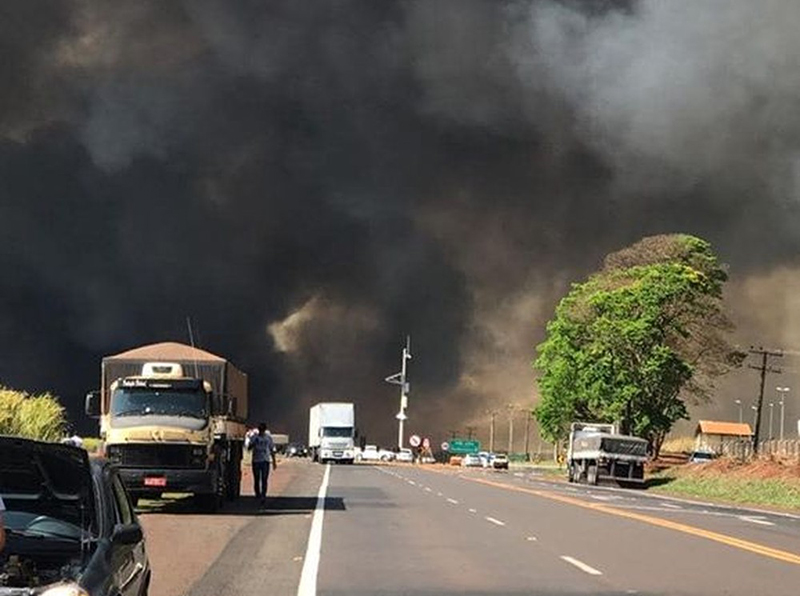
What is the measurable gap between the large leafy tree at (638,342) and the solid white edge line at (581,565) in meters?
52.4

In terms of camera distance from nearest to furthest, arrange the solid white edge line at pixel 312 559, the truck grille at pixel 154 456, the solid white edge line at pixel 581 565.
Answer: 1. the solid white edge line at pixel 312 559
2. the solid white edge line at pixel 581 565
3. the truck grille at pixel 154 456

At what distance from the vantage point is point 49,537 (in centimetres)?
767

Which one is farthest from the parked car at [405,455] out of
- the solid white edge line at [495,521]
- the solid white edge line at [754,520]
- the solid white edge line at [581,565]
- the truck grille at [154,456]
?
the solid white edge line at [581,565]

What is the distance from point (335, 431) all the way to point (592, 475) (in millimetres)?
23248

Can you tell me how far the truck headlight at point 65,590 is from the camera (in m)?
6.49

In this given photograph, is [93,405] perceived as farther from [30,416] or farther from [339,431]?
[339,431]

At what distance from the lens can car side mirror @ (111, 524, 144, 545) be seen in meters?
7.61

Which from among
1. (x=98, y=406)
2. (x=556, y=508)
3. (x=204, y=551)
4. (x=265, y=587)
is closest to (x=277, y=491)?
(x=556, y=508)

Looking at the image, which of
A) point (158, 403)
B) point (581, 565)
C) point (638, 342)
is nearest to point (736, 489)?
point (638, 342)

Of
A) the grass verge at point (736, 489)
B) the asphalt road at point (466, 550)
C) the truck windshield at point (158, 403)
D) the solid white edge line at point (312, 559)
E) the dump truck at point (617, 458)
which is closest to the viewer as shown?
the solid white edge line at point (312, 559)

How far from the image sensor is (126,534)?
25.4 ft

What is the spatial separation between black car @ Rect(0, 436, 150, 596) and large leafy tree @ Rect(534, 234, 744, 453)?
62.2 metres

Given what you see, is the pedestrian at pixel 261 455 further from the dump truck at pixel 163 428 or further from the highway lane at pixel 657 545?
the highway lane at pixel 657 545

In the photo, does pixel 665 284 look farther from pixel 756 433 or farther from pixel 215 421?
pixel 215 421
